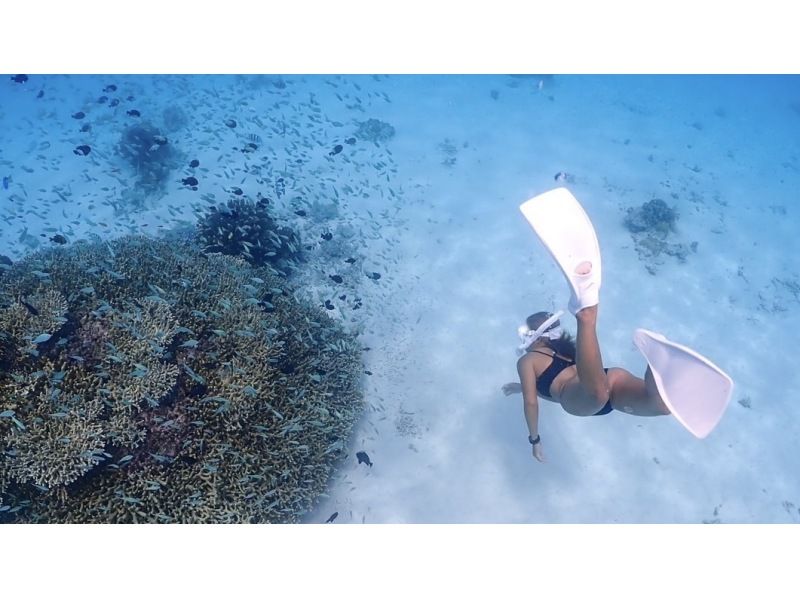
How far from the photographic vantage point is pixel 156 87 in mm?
20344

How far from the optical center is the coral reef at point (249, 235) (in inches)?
376

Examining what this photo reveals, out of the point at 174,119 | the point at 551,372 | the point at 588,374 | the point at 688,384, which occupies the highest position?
the point at 688,384

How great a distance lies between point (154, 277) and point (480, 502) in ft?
20.4

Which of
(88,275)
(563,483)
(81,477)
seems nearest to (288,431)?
(81,477)

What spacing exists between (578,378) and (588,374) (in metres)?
0.41

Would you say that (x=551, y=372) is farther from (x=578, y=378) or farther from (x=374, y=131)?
(x=374, y=131)

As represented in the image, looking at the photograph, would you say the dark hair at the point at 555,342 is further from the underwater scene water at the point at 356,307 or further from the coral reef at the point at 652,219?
the coral reef at the point at 652,219

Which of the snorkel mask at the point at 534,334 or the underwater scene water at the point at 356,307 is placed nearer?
the snorkel mask at the point at 534,334

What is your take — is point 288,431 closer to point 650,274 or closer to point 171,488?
point 171,488

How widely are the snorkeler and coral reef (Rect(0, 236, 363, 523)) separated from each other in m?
3.82

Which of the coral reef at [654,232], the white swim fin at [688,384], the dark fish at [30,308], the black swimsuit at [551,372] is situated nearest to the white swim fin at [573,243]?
the white swim fin at [688,384]

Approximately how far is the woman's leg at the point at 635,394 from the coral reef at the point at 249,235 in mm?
6785

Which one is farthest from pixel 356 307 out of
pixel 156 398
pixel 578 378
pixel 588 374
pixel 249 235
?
pixel 588 374

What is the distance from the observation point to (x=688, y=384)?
3678mm
